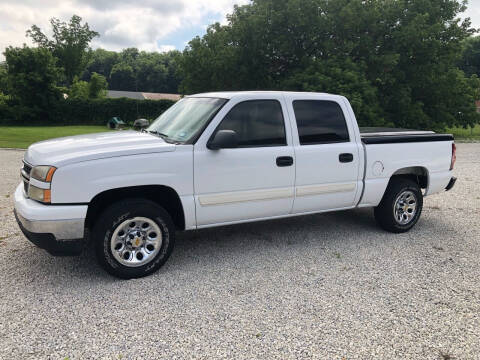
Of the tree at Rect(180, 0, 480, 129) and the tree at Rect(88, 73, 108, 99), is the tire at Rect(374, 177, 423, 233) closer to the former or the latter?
the tree at Rect(180, 0, 480, 129)

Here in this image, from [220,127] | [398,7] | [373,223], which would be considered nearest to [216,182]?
[220,127]

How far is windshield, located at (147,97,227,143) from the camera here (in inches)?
169

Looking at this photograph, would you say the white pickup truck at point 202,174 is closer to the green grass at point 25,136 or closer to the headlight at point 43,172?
the headlight at point 43,172

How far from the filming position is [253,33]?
2284 centimetres

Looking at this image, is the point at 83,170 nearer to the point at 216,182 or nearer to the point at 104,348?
the point at 216,182

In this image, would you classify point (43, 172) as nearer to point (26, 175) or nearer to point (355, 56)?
point (26, 175)

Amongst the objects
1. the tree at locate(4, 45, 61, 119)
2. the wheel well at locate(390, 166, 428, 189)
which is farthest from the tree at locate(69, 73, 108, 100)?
the wheel well at locate(390, 166, 428, 189)

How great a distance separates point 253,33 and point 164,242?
2101 centimetres

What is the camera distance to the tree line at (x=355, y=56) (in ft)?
70.4

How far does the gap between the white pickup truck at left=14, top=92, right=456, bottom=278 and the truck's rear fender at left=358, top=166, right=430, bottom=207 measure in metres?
0.02

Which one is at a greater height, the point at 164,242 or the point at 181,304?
the point at 164,242

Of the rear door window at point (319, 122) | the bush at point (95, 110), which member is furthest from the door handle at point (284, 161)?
the bush at point (95, 110)

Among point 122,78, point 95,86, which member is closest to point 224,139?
point 95,86

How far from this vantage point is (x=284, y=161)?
4.53m
